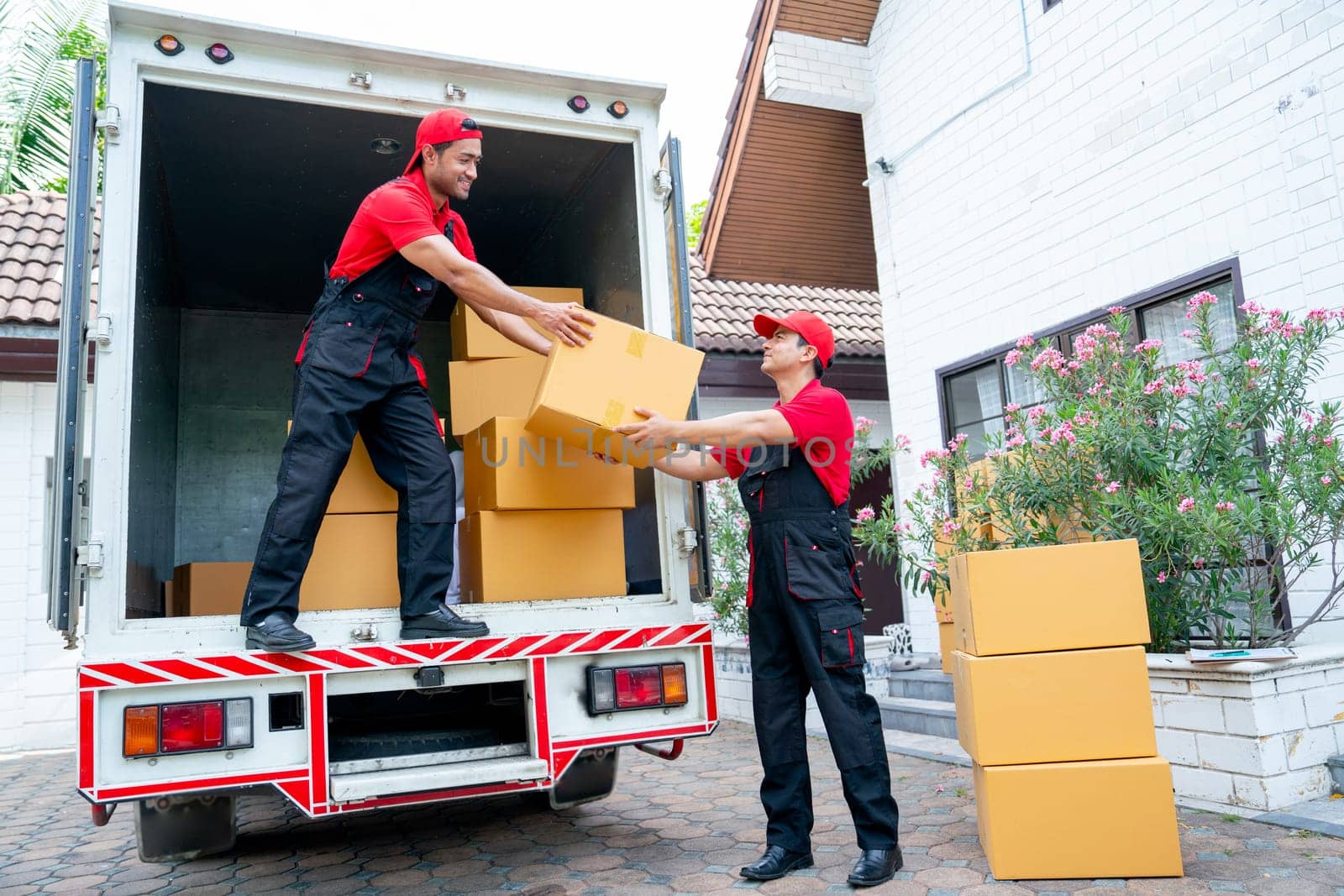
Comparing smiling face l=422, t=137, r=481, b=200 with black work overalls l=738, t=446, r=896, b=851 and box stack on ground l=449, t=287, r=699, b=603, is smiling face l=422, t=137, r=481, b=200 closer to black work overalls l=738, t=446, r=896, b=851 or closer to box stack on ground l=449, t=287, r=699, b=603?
box stack on ground l=449, t=287, r=699, b=603

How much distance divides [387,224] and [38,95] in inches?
580

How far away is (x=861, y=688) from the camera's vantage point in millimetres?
3098

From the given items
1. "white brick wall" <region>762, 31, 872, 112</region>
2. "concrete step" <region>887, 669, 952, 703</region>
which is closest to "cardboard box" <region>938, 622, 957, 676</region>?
"concrete step" <region>887, 669, 952, 703</region>

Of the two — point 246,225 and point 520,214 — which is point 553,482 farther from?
point 246,225

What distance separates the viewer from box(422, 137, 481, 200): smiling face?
331cm

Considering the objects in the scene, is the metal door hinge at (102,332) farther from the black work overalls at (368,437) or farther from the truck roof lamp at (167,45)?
the truck roof lamp at (167,45)

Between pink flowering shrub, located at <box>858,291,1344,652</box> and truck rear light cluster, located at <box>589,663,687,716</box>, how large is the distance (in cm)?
183

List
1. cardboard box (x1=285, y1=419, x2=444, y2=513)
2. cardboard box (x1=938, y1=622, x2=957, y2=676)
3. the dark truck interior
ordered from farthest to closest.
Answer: cardboard box (x1=938, y1=622, x2=957, y2=676) → the dark truck interior → cardboard box (x1=285, y1=419, x2=444, y2=513)

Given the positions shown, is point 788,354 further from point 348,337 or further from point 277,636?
point 277,636

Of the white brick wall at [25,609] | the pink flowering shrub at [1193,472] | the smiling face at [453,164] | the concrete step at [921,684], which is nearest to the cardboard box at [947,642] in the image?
the concrete step at [921,684]

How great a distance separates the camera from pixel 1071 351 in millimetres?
6125

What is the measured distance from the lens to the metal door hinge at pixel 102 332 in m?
2.98

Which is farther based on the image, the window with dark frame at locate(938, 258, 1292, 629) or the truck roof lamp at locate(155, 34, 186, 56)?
the window with dark frame at locate(938, 258, 1292, 629)

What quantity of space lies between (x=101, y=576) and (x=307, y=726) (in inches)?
27.9
